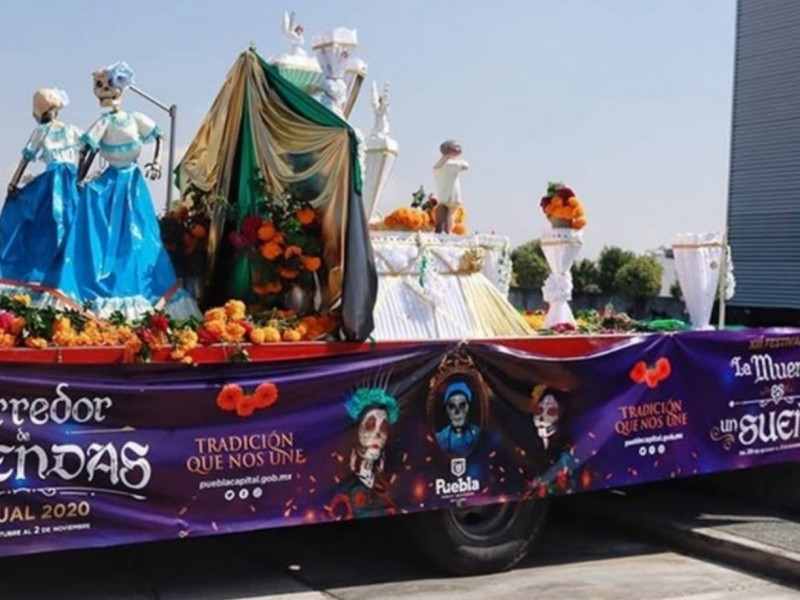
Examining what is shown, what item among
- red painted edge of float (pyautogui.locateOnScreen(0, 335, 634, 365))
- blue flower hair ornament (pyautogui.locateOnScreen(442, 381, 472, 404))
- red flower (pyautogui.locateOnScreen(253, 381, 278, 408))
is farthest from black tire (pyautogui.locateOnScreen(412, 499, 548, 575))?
red flower (pyautogui.locateOnScreen(253, 381, 278, 408))

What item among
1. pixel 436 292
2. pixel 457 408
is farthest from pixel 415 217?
pixel 457 408

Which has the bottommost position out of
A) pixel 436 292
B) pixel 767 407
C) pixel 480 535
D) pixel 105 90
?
pixel 480 535

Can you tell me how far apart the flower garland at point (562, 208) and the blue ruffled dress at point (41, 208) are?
395cm

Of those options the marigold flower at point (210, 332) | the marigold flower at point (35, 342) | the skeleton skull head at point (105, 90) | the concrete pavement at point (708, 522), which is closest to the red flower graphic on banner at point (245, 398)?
→ the marigold flower at point (210, 332)

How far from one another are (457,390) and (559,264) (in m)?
3.05

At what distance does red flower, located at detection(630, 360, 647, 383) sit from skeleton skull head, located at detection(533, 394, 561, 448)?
660 millimetres

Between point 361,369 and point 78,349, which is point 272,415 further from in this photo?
point 78,349

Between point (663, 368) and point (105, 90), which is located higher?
point (105, 90)

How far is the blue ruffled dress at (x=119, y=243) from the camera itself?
6652 millimetres

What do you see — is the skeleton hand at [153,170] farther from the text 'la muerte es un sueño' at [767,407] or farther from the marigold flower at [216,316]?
the text 'la muerte es un sueño' at [767,407]

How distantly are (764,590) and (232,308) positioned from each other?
3.75 m

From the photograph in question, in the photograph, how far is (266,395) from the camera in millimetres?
5805

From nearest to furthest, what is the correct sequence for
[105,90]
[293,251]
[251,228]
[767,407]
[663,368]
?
[293,251], [251,228], [105,90], [663,368], [767,407]

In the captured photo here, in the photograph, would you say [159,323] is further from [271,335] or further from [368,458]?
[368,458]
